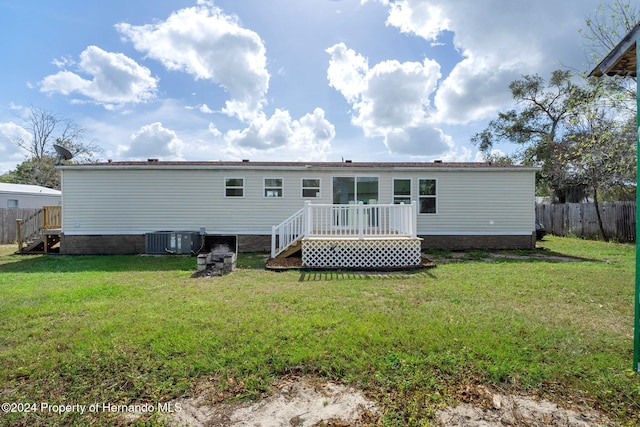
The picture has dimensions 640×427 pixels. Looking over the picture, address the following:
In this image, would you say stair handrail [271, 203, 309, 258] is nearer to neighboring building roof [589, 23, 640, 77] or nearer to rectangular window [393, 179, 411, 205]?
rectangular window [393, 179, 411, 205]

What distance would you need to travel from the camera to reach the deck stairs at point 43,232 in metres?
10.8

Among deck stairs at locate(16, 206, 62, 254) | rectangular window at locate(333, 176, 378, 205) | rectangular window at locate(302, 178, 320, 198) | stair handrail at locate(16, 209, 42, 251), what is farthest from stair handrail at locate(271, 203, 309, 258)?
stair handrail at locate(16, 209, 42, 251)

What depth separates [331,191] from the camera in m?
11.0

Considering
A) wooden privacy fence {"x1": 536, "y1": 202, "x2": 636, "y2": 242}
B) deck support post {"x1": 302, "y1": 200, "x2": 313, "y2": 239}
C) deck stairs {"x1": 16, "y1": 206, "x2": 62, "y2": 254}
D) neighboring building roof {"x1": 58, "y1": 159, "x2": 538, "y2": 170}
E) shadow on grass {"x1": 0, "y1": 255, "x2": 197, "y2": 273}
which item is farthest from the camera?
wooden privacy fence {"x1": 536, "y1": 202, "x2": 636, "y2": 242}

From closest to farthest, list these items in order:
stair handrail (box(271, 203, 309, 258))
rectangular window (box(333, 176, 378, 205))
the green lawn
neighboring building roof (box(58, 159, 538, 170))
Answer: the green lawn → stair handrail (box(271, 203, 309, 258)) → neighboring building roof (box(58, 159, 538, 170)) → rectangular window (box(333, 176, 378, 205))

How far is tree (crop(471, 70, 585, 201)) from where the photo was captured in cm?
1852

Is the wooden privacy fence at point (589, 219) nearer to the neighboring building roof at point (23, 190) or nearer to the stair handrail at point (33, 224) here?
the stair handrail at point (33, 224)

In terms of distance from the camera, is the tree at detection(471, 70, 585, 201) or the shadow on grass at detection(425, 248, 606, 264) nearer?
the shadow on grass at detection(425, 248, 606, 264)

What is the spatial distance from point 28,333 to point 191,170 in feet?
26.2

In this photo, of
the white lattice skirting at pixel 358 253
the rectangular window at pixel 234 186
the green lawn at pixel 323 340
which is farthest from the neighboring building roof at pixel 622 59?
the rectangular window at pixel 234 186

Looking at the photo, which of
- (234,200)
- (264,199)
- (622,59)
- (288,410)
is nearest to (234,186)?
(234,200)

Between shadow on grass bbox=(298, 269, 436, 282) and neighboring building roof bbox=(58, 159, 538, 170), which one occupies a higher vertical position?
neighboring building roof bbox=(58, 159, 538, 170)

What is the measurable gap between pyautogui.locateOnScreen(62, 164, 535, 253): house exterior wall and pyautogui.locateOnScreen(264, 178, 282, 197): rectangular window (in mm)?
153

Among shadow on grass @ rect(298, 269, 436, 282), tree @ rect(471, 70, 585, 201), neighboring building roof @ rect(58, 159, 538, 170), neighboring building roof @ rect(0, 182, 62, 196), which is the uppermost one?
tree @ rect(471, 70, 585, 201)
